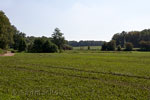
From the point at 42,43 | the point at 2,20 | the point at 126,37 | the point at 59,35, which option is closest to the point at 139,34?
the point at 126,37

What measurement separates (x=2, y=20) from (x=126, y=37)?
125m

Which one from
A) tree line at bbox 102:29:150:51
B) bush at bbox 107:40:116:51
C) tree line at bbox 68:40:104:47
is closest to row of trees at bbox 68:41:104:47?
tree line at bbox 68:40:104:47

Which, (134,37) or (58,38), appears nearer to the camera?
(58,38)

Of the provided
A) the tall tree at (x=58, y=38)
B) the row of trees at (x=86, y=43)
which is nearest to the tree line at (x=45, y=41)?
the tall tree at (x=58, y=38)

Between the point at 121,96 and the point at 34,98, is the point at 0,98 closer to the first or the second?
the point at 34,98

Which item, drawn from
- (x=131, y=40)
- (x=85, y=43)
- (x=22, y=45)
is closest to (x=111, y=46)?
(x=131, y=40)

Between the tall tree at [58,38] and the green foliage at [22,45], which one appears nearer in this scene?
the green foliage at [22,45]

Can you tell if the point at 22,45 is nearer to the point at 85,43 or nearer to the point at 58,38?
the point at 58,38

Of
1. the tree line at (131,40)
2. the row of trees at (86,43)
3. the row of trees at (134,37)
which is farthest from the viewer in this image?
the row of trees at (86,43)

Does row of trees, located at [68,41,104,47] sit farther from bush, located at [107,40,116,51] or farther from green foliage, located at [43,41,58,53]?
green foliage, located at [43,41,58,53]

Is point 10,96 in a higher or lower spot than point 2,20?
lower

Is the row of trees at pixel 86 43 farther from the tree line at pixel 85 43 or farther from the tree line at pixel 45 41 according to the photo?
the tree line at pixel 45 41

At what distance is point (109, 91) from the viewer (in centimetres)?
940

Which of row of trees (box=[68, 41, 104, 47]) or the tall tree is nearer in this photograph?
the tall tree
